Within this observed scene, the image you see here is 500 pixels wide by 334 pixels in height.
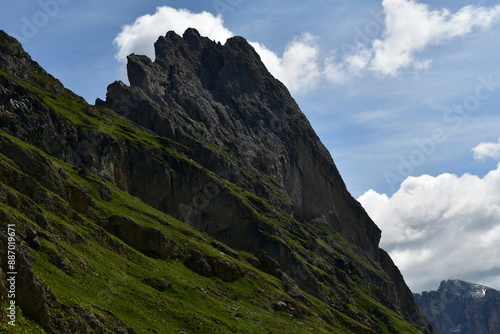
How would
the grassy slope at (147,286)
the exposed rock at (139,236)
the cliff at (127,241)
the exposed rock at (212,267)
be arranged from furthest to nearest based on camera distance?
the exposed rock at (212,267) < the exposed rock at (139,236) < the grassy slope at (147,286) < the cliff at (127,241)

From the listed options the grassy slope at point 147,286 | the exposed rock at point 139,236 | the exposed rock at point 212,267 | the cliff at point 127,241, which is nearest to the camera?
the cliff at point 127,241

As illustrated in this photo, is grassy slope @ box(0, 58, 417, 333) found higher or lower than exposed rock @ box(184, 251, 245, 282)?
lower

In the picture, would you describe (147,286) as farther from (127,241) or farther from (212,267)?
(212,267)

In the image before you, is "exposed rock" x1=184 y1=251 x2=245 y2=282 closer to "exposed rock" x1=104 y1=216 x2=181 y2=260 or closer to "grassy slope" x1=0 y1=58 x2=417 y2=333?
"grassy slope" x1=0 y1=58 x2=417 y2=333

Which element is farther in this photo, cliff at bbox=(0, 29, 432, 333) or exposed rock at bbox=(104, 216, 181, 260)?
exposed rock at bbox=(104, 216, 181, 260)

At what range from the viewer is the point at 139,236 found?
3962 inches

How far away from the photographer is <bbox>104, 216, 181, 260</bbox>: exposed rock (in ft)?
326

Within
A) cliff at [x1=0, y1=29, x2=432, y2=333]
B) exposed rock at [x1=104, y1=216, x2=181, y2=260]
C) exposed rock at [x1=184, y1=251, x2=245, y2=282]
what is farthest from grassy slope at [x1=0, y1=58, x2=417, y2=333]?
exposed rock at [x1=104, y1=216, x2=181, y2=260]

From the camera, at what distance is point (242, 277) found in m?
112

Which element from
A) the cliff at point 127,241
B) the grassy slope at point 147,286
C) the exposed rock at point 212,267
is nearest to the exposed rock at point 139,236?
the cliff at point 127,241

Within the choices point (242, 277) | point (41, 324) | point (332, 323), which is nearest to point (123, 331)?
point (41, 324)

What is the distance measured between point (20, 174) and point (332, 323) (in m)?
74.3

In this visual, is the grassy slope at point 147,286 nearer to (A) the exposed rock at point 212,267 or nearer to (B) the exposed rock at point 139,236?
(A) the exposed rock at point 212,267

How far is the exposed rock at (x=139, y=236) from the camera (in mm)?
99438
